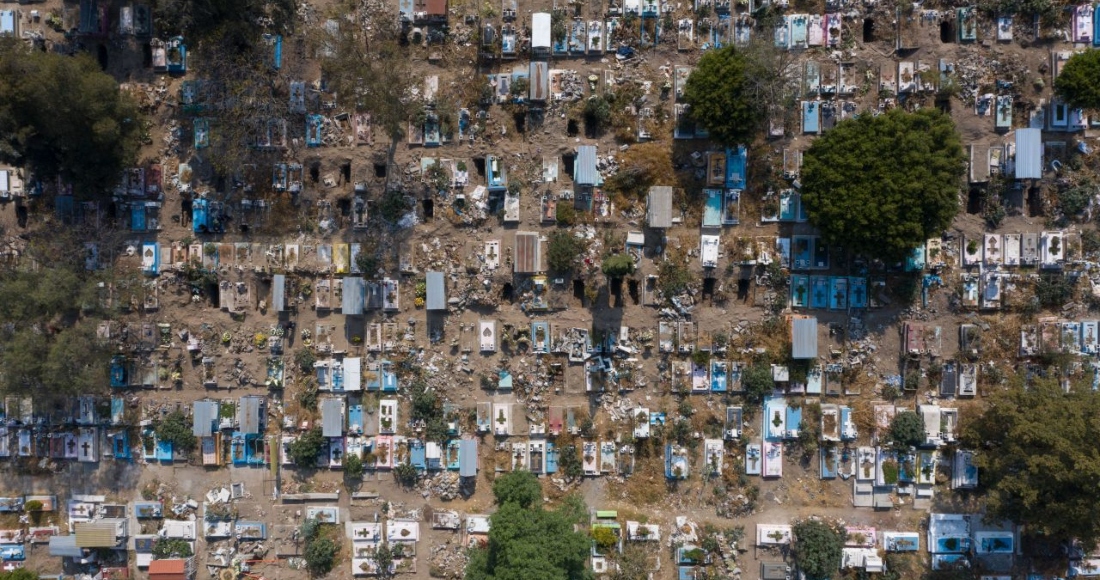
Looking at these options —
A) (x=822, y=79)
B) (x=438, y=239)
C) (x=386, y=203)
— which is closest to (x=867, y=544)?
(x=822, y=79)

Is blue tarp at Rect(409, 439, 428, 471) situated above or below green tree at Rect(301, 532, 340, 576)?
above

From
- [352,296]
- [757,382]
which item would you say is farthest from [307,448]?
[757,382]

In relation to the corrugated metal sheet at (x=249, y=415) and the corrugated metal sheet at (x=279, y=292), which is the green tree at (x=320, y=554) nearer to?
the corrugated metal sheet at (x=249, y=415)

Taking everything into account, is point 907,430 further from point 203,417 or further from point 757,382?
point 203,417

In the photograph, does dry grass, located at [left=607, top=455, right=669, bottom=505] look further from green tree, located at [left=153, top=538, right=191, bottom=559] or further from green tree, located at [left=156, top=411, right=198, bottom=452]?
green tree, located at [left=153, top=538, right=191, bottom=559]

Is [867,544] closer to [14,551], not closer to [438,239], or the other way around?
[438,239]

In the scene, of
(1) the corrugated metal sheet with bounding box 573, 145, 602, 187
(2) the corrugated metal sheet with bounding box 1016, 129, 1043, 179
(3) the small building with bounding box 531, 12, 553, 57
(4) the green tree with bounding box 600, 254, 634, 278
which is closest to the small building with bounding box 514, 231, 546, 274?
(4) the green tree with bounding box 600, 254, 634, 278
